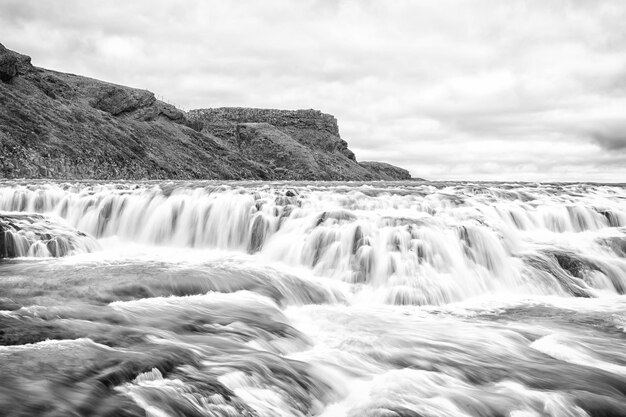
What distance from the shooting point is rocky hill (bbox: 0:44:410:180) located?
149ft

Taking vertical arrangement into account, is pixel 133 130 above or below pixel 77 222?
above

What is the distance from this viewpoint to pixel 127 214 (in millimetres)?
15430

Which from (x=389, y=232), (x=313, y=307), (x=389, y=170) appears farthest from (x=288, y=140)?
(x=313, y=307)

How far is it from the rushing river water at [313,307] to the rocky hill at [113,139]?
33.0 m

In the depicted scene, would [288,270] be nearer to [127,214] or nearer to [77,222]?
[127,214]

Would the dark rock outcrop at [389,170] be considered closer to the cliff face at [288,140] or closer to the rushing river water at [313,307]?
the cliff face at [288,140]

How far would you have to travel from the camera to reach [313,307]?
8242mm

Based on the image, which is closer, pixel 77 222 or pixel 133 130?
pixel 77 222

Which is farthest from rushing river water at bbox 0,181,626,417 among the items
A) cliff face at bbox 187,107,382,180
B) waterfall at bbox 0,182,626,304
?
cliff face at bbox 187,107,382,180

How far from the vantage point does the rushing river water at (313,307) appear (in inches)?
169

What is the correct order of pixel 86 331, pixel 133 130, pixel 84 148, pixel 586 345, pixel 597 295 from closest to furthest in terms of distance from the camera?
pixel 86 331
pixel 586 345
pixel 597 295
pixel 84 148
pixel 133 130

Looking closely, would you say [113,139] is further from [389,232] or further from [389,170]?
[389,170]

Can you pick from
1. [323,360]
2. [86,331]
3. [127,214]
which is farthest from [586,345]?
[127,214]

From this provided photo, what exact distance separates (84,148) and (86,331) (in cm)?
5153
